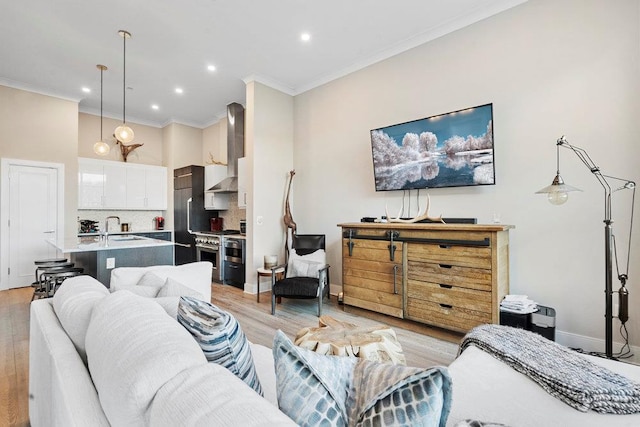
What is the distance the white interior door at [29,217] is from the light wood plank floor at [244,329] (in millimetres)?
467

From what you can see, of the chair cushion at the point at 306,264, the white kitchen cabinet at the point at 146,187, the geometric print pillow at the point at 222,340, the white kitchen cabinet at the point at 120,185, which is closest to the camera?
the geometric print pillow at the point at 222,340

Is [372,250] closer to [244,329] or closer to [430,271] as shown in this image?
[430,271]

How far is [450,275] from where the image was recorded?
2881 mm

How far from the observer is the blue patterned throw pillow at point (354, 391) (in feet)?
2.09

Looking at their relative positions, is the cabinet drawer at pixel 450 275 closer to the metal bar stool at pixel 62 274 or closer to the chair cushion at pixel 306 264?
the chair cushion at pixel 306 264

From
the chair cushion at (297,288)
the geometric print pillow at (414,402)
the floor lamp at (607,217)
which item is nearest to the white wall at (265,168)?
the chair cushion at (297,288)

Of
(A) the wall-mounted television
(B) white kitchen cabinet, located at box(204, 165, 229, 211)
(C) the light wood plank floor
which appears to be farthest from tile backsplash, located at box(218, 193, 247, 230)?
(A) the wall-mounted television

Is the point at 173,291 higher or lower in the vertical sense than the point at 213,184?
lower

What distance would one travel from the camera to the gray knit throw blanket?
1075mm

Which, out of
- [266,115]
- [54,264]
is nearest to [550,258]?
[266,115]

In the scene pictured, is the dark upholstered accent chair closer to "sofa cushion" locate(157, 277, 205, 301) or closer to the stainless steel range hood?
"sofa cushion" locate(157, 277, 205, 301)

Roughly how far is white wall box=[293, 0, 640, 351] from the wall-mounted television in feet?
0.64

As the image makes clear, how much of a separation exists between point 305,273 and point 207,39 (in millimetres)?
3246

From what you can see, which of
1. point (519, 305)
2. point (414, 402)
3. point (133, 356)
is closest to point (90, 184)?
point (133, 356)
